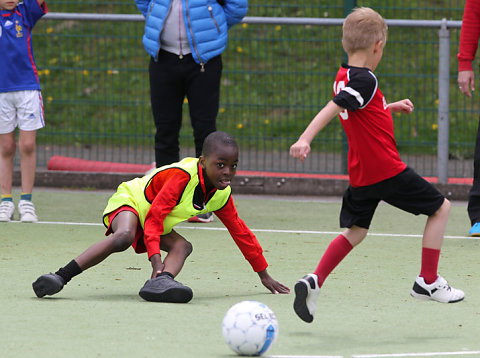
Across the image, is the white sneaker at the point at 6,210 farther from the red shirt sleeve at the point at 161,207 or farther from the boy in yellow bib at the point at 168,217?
the red shirt sleeve at the point at 161,207

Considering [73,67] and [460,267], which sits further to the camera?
[73,67]

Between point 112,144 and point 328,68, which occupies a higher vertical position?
point 328,68

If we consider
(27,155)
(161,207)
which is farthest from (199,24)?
(161,207)

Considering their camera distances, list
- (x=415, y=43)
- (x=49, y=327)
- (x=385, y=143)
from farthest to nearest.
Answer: (x=415, y=43)
(x=385, y=143)
(x=49, y=327)

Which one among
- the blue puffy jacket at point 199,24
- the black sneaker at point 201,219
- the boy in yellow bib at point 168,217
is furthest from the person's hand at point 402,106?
the black sneaker at point 201,219

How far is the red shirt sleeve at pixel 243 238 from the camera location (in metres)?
5.73

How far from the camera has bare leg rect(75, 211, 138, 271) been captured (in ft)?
18.2

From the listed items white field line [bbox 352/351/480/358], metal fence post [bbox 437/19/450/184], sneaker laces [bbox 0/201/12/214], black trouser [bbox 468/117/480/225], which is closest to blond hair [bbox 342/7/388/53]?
white field line [bbox 352/351/480/358]

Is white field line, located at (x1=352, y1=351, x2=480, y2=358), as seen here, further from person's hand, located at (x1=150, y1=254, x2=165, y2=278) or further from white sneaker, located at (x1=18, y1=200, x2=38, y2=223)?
white sneaker, located at (x1=18, y1=200, x2=38, y2=223)

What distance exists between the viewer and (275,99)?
35.5 ft

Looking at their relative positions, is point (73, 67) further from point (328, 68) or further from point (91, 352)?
point (91, 352)

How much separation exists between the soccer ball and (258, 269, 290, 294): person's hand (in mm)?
1262

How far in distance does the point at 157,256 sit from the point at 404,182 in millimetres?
1265

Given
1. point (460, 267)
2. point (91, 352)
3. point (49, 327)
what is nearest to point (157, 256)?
point (49, 327)
